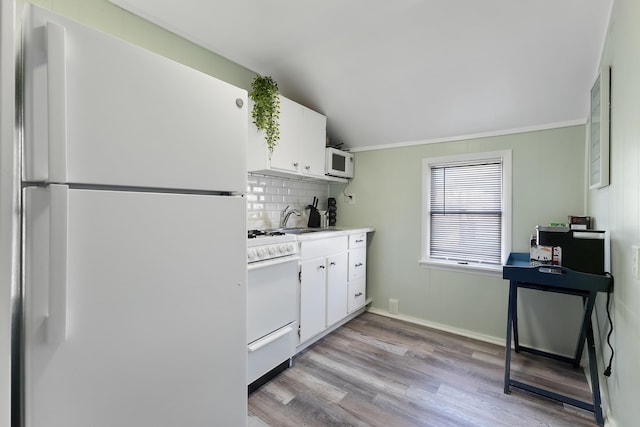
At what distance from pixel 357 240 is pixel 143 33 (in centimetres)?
250

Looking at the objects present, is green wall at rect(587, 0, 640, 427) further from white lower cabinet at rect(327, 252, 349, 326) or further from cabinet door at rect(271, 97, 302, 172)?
cabinet door at rect(271, 97, 302, 172)

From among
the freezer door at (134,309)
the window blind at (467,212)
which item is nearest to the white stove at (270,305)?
the freezer door at (134,309)

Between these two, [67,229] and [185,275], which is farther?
[185,275]

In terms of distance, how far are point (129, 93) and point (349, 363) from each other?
7.46 feet

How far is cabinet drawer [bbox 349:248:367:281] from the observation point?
314cm

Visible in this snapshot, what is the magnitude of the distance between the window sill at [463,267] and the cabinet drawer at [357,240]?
0.63m

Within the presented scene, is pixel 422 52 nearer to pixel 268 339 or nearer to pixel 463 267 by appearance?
pixel 463 267

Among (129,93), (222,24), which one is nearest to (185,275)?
(129,93)

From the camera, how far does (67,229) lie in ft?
2.66

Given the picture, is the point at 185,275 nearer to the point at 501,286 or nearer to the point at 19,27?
the point at 19,27

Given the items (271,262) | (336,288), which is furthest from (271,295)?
(336,288)

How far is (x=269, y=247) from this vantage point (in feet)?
6.79

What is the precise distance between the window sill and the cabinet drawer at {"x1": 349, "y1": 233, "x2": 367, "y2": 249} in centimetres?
63

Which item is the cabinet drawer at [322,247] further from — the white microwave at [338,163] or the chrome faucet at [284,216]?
the white microwave at [338,163]
